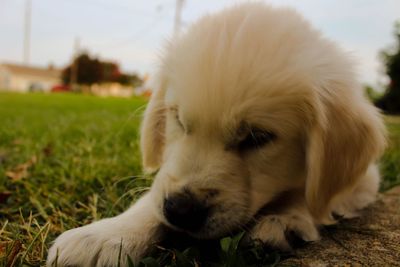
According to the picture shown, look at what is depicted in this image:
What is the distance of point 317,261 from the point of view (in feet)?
5.45

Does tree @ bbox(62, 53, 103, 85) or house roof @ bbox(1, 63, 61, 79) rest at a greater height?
tree @ bbox(62, 53, 103, 85)

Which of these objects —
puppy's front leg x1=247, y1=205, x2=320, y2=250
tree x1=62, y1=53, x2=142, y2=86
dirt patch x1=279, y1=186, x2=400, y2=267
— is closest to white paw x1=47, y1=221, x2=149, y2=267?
puppy's front leg x1=247, y1=205, x2=320, y2=250

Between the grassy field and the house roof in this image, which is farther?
the house roof

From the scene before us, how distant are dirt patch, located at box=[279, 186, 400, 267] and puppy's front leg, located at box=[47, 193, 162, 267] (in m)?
0.60

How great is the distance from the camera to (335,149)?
2059 millimetres

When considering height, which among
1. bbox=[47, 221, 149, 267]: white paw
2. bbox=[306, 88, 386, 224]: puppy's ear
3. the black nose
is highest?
bbox=[306, 88, 386, 224]: puppy's ear

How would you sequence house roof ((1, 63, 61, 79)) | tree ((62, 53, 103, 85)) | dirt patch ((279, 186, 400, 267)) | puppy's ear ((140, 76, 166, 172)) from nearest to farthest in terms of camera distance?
dirt patch ((279, 186, 400, 267)), puppy's ear ((140, 76, 166, 172)), tree ((62, 53, 103, 85)), house roof ((1, 63, 61, 79))

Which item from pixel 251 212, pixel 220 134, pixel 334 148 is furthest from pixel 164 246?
pixel 334 148

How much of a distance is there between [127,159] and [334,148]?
2.07 meters

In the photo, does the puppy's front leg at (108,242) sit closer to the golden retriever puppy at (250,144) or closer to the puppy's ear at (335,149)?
the golden retriever puppy at (250,144)

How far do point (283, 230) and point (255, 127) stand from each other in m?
0.48

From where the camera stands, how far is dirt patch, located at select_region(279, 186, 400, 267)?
1659 millimetres

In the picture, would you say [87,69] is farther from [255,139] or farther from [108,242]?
[108,242]

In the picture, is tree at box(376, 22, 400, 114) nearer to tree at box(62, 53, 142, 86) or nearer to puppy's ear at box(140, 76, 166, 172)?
puppy's ear at box(140, 76, 166, 172)
